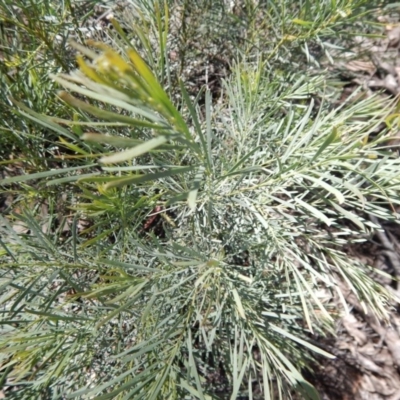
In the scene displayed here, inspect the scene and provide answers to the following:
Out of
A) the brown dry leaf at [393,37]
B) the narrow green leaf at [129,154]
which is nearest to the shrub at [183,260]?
the narrow green leaf at [129,154]

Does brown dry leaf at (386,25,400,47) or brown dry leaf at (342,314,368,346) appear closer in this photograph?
brown dry leaf at (342,314,368,346)

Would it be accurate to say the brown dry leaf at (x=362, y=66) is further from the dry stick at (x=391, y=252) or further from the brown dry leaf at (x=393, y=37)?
the dry stick at (x=391, y=252)

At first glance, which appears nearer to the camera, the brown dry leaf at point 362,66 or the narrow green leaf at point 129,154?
the narrow green leaf at point 129,154

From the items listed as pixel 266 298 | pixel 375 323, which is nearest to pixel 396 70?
Answer: pixel 375 323

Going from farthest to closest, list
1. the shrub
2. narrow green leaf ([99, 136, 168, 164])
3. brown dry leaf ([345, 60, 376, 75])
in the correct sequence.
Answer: brown dry leaf ([345, 60, 376, 75]), the shrub, narrow green leaf ([99, 136, 168, 164])

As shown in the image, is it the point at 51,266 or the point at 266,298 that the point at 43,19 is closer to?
the point at 51,266

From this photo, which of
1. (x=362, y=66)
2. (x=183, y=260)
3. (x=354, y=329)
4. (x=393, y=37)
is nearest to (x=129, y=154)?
(x=183, y=260)

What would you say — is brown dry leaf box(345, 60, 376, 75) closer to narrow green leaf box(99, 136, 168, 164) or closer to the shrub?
the shrub

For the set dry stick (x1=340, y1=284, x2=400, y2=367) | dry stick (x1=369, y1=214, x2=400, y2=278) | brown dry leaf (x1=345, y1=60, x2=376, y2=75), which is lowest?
dry stick (x1=340, y1=284, x2=400, y2=367)

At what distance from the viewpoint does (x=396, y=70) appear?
1444 millimetres

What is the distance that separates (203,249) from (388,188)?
0.30 m

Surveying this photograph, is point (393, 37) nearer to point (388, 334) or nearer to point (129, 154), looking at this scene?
point (388, 334)

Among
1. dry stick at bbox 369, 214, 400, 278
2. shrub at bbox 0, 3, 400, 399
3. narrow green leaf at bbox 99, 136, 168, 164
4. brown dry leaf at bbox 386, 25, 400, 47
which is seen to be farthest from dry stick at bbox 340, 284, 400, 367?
narrow green leaf at bbox 99, 136, 168, 164

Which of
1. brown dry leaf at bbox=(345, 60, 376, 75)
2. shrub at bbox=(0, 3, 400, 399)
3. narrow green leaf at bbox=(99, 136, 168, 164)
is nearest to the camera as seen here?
narrow green leaf at bbox=(99, 136, 168, 164)
